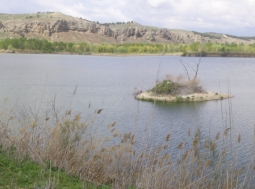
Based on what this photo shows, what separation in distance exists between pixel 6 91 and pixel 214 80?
2188 cm

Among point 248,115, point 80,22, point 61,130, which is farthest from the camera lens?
point 80,22

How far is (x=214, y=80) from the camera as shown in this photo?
117ft

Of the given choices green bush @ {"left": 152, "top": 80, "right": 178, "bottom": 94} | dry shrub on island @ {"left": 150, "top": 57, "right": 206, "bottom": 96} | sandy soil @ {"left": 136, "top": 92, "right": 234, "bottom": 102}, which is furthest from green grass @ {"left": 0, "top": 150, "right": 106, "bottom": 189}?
green bush @ {"left": 152, "top": 80, "right": 178, "bottom": 94}

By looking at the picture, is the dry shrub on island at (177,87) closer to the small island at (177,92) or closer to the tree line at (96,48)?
the small island at (177,92)

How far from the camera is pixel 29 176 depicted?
5.30 meters

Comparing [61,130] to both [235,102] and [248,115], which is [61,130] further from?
[235,102]

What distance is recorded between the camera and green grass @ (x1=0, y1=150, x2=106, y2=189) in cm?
493

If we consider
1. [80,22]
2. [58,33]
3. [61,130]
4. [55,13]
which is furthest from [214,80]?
[55,13]

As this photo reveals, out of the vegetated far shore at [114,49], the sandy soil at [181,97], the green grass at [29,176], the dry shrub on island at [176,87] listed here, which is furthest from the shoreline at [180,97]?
the vegetated far shore at [114,49]

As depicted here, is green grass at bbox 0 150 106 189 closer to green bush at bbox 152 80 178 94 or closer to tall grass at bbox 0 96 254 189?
tall grass at bbox 0 96 254 189

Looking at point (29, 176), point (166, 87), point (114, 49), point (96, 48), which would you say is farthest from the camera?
point (114, 49)

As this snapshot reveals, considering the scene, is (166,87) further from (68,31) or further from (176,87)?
(68,31)

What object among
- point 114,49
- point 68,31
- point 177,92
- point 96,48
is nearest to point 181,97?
point 177,92

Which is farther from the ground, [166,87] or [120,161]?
[120,161]
